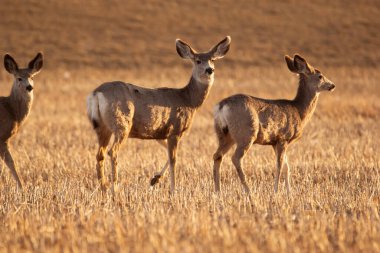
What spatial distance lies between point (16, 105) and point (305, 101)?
5.05m

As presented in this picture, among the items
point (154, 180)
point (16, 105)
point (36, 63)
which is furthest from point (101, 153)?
point (36, 63)

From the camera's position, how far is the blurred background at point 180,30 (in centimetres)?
4447

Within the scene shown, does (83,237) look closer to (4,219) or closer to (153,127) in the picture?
(4,219)

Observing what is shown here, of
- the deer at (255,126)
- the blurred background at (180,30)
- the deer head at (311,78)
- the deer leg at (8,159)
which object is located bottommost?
the deer leg at (8,159)

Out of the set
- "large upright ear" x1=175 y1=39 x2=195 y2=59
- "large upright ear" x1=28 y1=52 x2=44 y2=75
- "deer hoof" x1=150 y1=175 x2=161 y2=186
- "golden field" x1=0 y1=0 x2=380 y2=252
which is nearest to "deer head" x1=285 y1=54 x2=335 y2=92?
"golden field" x1=0 y1=0 x2=380 y2=252

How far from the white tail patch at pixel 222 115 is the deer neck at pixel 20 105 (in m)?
3.46

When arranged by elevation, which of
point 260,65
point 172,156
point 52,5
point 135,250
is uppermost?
point 52,5

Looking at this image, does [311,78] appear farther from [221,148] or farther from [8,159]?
[8,159]

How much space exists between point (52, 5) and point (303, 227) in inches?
1888

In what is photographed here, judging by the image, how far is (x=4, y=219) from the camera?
7.68 m

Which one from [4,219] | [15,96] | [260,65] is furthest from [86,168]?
[260,65]

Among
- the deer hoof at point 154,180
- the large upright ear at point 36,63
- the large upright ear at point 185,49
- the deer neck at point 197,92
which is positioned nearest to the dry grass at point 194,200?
the deer hoof at point 154,180

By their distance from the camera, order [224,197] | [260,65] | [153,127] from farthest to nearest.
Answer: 1. [260,65]
2. [153,127]
3. [224,197]

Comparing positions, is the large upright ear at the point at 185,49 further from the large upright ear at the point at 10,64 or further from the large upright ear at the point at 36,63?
the large upright ear at the point at 10,64
